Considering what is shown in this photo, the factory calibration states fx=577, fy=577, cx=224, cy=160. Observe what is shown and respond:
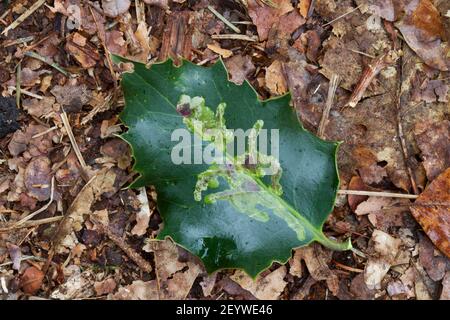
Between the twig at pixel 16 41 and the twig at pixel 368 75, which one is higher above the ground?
the twig at pixel 16 41

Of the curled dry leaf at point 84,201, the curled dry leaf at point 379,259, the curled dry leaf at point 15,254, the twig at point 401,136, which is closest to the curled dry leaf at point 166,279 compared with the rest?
the curled dry leaf at point 84,201

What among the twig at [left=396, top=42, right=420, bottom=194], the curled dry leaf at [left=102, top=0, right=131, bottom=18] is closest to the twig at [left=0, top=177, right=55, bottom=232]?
Result: the curled dry leaf at [left=102, top=0, right=131, bottom=18]

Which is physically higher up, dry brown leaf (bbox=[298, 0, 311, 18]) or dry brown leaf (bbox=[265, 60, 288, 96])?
dry brown leaf (bbox=[298, 0, 311, 18])

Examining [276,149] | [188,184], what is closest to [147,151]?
[188,184]

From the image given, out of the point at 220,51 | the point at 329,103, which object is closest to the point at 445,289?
the point at 329,103

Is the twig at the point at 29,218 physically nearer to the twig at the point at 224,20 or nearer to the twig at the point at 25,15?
A: the twig at the point at 25,15

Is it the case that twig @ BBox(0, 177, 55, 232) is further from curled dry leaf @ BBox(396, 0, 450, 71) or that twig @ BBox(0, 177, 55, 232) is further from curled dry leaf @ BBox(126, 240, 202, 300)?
curled dry leaf @ BBox(396, 0, 450, 71)

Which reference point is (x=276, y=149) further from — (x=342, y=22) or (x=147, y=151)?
(x=342, y=22)

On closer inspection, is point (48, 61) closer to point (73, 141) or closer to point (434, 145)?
point (73, 141)
